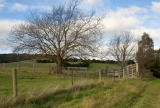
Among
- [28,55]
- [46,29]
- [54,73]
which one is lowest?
[54,73]

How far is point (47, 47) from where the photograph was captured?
3675 cm

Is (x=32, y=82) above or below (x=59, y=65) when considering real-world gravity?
below

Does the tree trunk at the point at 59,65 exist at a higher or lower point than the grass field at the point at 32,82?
higher

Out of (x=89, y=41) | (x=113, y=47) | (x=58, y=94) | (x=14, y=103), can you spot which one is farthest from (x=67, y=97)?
(x=113, y=47)

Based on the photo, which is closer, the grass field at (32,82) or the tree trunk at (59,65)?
the grass field at (32,82)

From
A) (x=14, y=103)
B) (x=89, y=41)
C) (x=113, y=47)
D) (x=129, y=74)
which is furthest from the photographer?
(x=113, y=47)

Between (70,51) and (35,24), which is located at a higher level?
(35,24)

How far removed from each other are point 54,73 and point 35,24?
25.6ft

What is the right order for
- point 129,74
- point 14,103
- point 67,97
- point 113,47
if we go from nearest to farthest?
point 14,103, point 67,97, point 129,74, point 113,47

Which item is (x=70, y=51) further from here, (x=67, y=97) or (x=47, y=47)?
(x=67, y=97)

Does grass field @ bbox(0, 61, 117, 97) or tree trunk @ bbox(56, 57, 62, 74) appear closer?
grass field @ bbox(0, 61, 117, 97)

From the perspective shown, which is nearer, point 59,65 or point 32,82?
point 32,82

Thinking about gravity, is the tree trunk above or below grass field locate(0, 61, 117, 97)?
above

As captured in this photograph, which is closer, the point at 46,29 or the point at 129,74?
the point at 129,74
